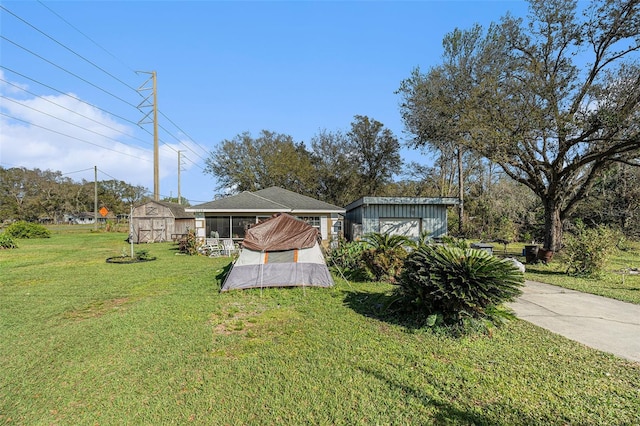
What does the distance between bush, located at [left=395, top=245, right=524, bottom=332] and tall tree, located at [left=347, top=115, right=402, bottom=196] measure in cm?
2647

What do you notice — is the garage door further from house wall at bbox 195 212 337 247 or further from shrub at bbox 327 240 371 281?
shrub at bbox 327 240 371 281

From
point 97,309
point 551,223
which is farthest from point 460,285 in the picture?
point 551,223

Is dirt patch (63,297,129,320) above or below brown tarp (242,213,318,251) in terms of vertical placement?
below

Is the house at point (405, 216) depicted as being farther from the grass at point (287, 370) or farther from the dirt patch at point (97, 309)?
the dirt patch at point (97, 309)

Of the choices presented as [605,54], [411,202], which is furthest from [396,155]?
[605,54]

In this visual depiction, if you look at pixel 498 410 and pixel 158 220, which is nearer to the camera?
pixel 498 410

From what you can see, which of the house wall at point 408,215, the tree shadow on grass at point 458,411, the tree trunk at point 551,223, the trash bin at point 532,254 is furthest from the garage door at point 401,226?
the tree shadow on grass at point 458,411

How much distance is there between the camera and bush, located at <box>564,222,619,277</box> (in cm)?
942

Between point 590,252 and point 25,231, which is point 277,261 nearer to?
point 590,252

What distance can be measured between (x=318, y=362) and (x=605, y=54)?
1529 centimetres

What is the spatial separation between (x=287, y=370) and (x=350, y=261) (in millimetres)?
6450

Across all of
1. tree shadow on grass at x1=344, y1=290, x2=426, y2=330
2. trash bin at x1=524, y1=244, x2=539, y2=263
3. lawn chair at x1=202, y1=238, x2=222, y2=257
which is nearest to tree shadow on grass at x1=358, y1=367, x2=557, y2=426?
tree shadow on grass at x1=344, y1=290, x2=426, y2=330

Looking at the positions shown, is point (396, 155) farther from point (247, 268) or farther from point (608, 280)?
point (247, 268)

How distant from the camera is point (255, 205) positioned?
16375mm
